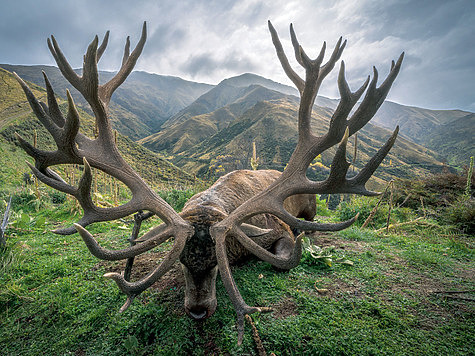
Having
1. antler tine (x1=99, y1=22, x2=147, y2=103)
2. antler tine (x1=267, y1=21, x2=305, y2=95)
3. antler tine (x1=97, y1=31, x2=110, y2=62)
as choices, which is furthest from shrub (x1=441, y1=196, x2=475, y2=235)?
antler tine (x1=97, y1=31, x2=110, y2=62)

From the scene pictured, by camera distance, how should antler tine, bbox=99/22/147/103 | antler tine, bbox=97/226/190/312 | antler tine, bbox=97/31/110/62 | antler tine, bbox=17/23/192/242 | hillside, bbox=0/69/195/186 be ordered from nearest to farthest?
antler tine, bbox=97/226/190/312
antler tine, bbox=17/23/192/242
antler tine, bbox=99/22/147/103
antler tine, bbox=97/31/110/62
hillside, bbox=0/69/195/186

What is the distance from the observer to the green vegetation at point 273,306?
207 centimetres

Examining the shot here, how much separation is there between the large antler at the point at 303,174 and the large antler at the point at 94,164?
594 millimetres

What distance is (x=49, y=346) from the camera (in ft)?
7.08

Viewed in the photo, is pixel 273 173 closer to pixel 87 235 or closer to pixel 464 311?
pixel 464 311

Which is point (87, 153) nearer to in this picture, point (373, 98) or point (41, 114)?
point (41, 114)

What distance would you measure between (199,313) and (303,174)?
218 centimetres

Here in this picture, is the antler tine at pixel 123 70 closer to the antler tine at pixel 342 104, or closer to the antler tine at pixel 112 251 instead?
the antler tine at pixel 112 251

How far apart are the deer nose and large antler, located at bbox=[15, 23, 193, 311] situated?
0.58 meters

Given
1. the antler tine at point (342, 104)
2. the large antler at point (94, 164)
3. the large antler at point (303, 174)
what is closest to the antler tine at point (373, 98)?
the large antler at point (303, 174)

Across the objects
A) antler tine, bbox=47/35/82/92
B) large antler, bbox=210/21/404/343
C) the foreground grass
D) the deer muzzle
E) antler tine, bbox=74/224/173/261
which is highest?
antler tine, bbox=47/35/82/92

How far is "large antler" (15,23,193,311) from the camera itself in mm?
2213

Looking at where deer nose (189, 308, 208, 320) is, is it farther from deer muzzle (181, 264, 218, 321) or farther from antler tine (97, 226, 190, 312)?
antler tine (97, 226, 190, 312)

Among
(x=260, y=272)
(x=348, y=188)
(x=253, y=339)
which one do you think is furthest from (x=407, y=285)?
(x=253, y=339)
